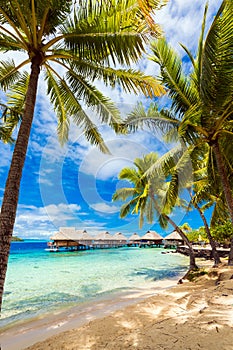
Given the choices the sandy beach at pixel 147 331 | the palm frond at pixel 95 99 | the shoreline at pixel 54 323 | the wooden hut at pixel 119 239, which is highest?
the palm frond at pixel 95 99

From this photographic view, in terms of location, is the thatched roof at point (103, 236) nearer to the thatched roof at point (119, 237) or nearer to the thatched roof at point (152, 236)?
the thatched roof at point (119, 237)

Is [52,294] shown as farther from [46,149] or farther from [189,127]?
[189,127]

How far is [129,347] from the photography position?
301cm

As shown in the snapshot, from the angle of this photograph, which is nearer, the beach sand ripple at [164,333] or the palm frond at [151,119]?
the beach sand ripple at [164,333]

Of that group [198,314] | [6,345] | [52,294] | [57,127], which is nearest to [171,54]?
[57,127]

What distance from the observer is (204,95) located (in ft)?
23.0

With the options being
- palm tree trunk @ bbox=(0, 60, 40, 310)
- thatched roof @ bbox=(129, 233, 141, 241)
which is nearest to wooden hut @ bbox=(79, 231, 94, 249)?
thatched roof @ bbox=(129, 233, 141, 241)

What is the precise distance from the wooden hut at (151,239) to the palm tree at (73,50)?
49.7 meters

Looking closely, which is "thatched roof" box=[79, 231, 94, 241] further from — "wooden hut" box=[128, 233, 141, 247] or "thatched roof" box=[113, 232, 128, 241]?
"wooden hut" box=[128, 233, 141, 247]

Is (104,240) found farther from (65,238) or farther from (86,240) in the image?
(65,238)

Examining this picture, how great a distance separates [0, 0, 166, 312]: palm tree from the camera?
3.74m

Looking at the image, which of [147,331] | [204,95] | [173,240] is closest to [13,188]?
[147,331]

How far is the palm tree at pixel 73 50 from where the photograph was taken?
3.74 m

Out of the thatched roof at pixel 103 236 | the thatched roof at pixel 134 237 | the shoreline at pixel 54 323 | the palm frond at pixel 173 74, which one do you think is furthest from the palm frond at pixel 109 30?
the thatched roof at pixel 134 237
